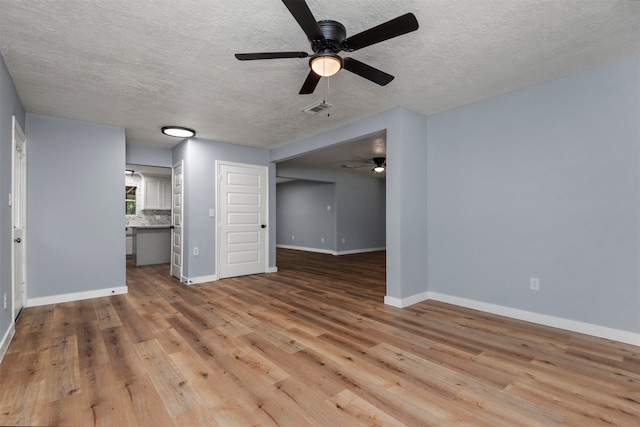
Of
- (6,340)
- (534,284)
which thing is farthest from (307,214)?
(6,340)

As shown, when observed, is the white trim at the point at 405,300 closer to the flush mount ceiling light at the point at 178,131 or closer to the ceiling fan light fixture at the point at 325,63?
the ceiling fan light fixture at the point at 325,63

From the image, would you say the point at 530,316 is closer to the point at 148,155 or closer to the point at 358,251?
the point at 148,155

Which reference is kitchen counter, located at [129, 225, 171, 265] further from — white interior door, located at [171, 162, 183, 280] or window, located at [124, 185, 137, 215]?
window, located at [124, 185, 137, 215]

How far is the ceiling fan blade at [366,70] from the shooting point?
7.13 ft

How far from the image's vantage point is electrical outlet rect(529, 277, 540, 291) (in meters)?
3.14

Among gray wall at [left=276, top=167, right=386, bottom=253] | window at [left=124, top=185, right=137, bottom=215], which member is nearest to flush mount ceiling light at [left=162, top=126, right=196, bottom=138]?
gray wall at [left=276, top=167, right=386, bottom=253]

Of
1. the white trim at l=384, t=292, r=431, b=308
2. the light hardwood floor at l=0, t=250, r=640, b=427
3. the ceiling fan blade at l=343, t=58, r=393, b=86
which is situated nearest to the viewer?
the light hardwood floor at l=0, t=250, r=640, b=427

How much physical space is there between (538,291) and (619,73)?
2128 millimetres

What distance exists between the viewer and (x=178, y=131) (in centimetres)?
457

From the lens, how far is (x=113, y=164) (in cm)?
439

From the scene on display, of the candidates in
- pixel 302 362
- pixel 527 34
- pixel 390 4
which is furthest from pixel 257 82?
pixel 302 362

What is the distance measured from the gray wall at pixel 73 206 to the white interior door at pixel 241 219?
1551mm

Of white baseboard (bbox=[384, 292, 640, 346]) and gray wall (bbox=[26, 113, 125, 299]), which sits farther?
gray wall (bbox=[26, 113, 125, 299])

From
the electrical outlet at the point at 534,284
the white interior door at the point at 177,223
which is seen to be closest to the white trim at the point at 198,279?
the white interior door at the point at 177,223
